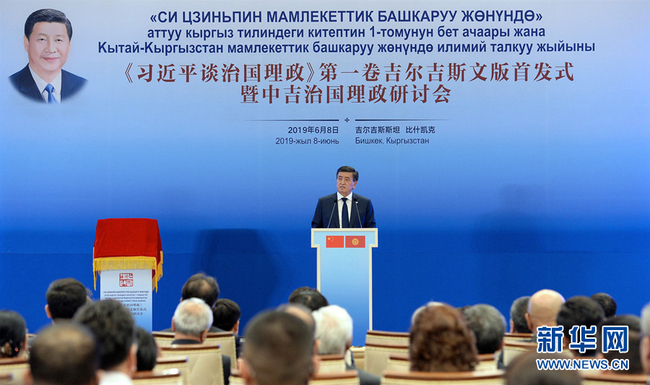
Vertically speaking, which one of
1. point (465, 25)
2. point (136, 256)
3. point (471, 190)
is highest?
point (465, 25)

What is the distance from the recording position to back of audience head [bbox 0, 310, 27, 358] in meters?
2.92

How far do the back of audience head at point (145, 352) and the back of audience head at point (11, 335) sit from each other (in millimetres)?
762

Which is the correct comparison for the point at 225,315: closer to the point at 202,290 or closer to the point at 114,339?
the point at 202,290

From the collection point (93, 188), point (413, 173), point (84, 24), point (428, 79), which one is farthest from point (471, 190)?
point (84, 24)

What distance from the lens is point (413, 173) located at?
22.1 feet

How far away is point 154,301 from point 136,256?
1.53m

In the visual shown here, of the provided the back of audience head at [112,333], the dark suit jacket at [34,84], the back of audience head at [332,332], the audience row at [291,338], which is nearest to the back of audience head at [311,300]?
the audience row at [291,338]

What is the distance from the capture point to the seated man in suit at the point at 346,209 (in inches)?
232

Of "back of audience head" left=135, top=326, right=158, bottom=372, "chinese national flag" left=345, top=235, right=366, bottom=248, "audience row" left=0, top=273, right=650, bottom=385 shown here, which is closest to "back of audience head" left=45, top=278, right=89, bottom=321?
"audience row" left=0, top=273, right=650, bottom=385

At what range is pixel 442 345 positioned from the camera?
7.39ft

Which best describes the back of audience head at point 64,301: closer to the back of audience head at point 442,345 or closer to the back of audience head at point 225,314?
the back of audience head at point 225,314

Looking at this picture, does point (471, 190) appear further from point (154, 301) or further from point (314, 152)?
point (154, 301)

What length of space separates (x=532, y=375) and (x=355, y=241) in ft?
12.1

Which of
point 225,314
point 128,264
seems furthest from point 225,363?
point 128,264
